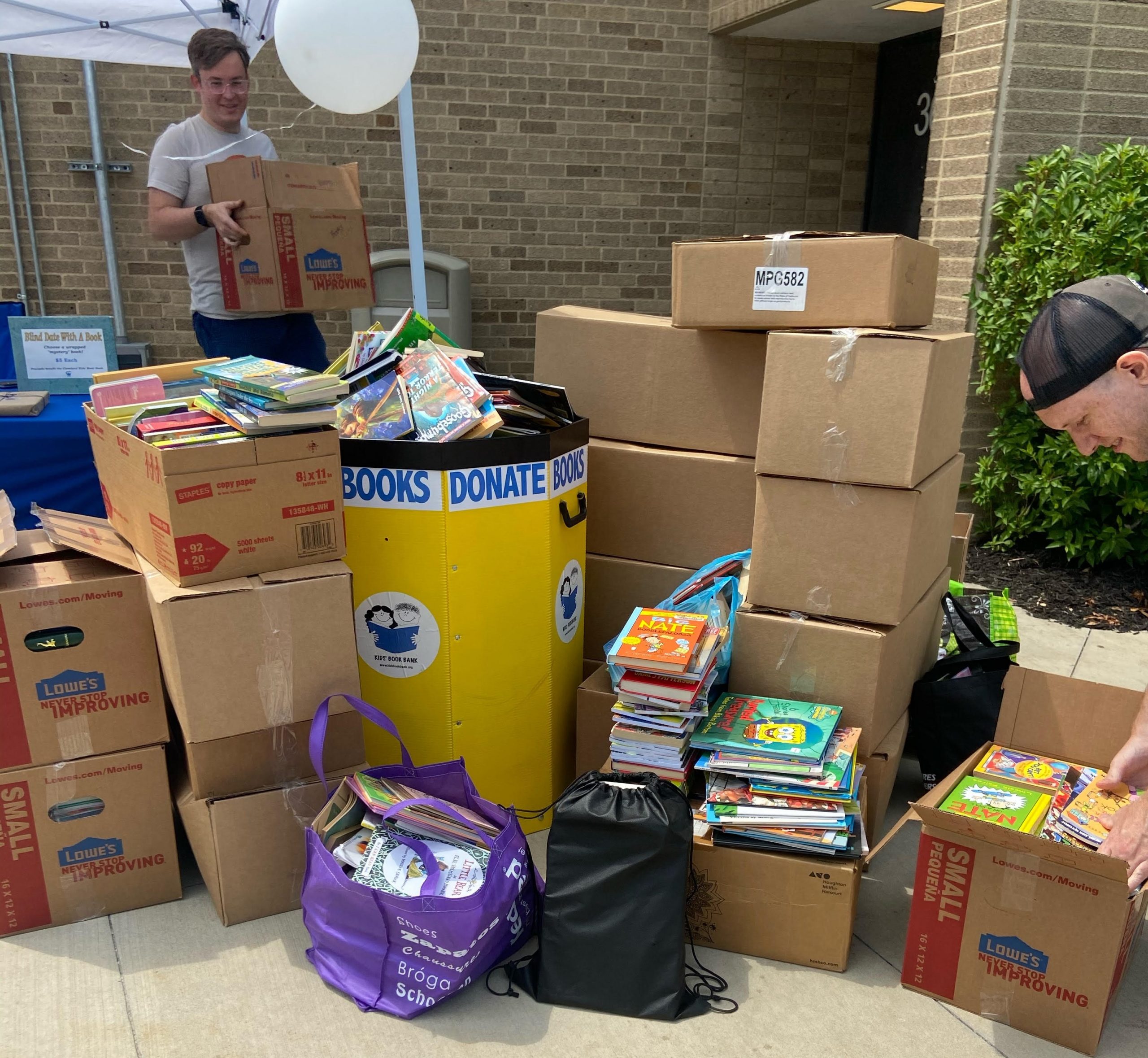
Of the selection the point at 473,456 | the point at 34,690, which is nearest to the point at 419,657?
the point at 473,456

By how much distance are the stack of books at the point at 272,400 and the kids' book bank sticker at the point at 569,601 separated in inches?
31.7

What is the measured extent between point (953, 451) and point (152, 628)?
2161 mm

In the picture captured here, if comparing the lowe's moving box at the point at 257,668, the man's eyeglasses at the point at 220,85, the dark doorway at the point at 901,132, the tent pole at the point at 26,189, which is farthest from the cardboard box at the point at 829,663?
the tent pole at the point at 26,189

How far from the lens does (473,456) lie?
241 cm

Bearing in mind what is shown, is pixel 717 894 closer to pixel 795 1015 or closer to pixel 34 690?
pixel 795 1015

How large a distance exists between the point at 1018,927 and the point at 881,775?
1.92 ft

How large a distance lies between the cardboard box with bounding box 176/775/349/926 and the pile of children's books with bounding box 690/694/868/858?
2.99ft

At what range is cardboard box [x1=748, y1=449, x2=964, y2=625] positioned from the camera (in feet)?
7.67

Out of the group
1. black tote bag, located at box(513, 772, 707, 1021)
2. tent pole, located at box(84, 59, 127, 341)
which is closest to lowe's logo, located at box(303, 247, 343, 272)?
black tote bag, located at box(513, 772, 707, 1021)

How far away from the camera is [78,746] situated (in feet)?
7.25

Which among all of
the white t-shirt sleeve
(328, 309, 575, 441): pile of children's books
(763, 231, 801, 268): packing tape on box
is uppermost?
the white t-shirt sleeve

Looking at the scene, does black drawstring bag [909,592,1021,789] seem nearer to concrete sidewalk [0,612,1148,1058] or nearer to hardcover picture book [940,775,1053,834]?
hardcover picture book [940,775,1053,834]

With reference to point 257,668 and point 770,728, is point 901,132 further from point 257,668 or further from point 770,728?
point 257,668

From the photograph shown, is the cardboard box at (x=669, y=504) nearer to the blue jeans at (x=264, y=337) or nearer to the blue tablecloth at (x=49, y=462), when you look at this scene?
the blue jeans at (x=264, y=337)
